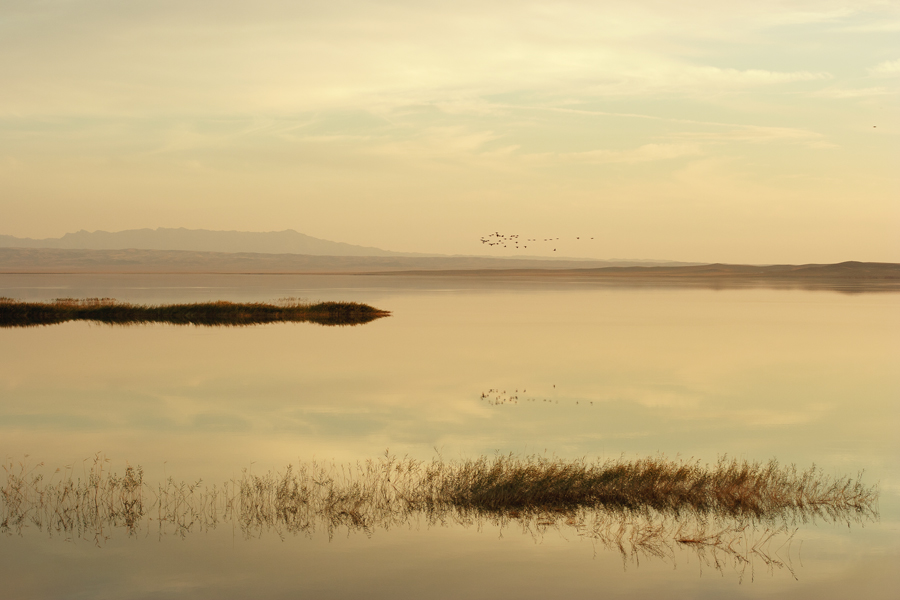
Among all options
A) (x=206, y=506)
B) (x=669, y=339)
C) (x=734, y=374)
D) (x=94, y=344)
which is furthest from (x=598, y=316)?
(x=206, y=506)

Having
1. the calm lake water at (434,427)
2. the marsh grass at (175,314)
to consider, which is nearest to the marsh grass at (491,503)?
the calm lake water at (434,427)

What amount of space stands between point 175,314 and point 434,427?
40.4 meters

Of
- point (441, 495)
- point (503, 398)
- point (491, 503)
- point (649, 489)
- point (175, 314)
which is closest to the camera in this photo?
point (491, 503)

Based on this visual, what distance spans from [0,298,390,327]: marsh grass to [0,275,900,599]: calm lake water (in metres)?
4.86

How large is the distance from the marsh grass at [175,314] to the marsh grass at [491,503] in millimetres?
40369

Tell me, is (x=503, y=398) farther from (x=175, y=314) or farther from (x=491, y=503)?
(x=175, y=314)

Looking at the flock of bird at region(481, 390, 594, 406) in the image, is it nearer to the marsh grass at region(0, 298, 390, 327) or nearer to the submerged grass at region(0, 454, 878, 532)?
the submerged grass at region(0, 454, 878, 532)

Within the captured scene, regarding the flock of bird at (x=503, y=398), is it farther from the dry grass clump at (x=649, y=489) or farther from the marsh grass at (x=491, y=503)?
the dry grass clump at (x=649, y=489)

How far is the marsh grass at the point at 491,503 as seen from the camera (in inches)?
527

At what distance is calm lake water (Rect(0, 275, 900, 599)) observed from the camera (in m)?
11.7

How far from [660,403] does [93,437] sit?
17.4 metres

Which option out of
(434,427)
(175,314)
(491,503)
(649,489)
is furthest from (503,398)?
(175,314)

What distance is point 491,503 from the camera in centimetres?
1470

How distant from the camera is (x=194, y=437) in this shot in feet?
68.8
